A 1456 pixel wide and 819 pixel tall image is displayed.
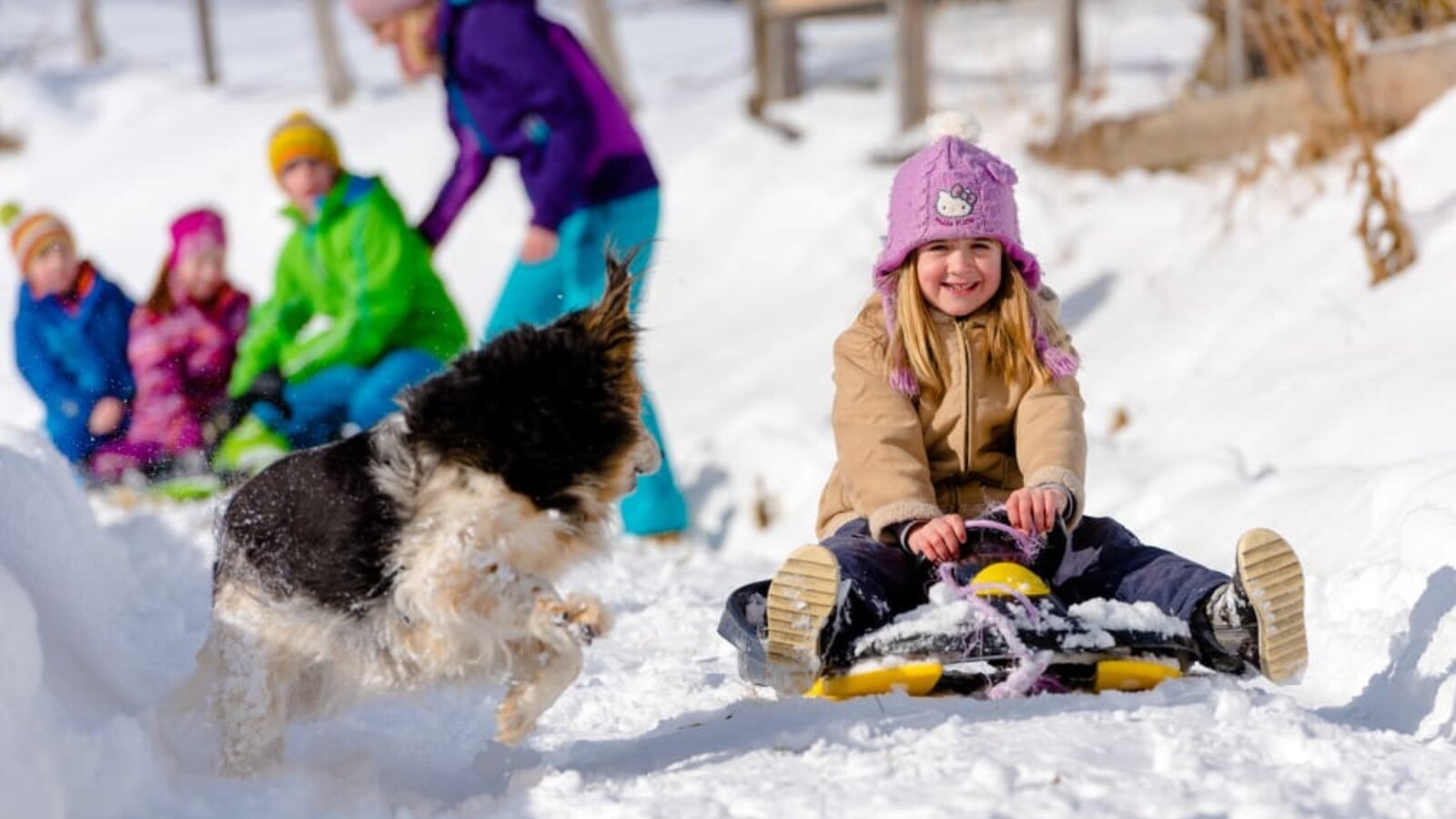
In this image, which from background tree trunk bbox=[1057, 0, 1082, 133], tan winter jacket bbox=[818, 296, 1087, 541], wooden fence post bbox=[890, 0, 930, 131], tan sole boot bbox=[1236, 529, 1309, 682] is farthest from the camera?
wooden fence post bbox=[890, 0, 930, 131]

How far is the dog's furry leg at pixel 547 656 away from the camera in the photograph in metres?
3.00

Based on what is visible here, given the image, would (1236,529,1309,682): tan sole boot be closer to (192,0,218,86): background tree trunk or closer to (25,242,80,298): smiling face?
(25,242,80,298): smiling face

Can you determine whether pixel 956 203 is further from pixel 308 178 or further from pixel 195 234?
pixel 195 234

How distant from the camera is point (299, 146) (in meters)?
7.19

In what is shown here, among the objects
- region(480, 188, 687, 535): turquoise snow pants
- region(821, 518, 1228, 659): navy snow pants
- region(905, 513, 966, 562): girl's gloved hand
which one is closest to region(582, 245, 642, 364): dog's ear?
region(821, 518, 1228, 659): navy snow pants

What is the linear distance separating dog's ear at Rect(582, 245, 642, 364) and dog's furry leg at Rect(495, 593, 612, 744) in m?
0.46

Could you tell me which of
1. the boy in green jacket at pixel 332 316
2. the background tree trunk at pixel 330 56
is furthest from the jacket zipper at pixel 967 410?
the background tree trunk at pixel 330 56

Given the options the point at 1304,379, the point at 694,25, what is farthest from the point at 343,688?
the point at 694,25

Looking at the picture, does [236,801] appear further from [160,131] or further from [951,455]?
[160,131]

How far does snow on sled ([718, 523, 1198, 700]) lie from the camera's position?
3.25m

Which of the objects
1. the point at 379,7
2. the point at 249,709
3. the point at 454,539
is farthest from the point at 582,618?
the point at 379,7

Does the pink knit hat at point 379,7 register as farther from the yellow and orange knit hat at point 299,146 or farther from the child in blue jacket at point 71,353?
the child in blue jacket at point 71,353

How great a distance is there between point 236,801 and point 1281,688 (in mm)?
2316

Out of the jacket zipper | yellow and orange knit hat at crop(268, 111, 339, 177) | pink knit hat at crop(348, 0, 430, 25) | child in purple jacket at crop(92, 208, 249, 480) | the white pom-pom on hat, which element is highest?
pink knit hat at crop(348, 0, 430, 25)
